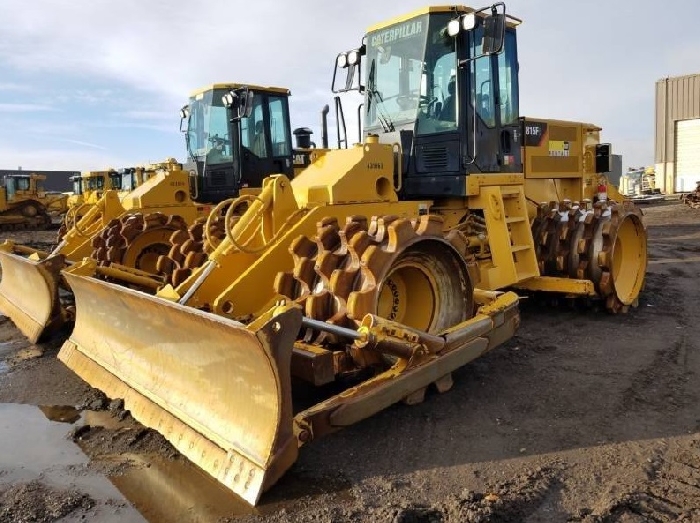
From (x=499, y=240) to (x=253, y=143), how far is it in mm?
6802

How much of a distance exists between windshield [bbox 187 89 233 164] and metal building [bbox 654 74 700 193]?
96.8 ft

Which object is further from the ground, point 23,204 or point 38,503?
point 23,204

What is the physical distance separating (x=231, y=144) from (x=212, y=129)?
54 centimetres

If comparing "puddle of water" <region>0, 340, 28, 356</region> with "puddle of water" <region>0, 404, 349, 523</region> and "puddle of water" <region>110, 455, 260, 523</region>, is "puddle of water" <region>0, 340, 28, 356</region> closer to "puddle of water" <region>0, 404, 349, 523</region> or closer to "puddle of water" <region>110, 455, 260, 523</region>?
"puddle of water" <region>0, 404, 349, 523</region>

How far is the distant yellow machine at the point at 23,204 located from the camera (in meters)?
27.5

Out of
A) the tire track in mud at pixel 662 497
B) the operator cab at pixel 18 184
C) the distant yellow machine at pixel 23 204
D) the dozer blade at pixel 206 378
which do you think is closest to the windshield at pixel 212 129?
the dozer blade at pixel 206 378

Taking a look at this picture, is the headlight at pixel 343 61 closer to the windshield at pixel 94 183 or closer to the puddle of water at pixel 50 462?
the puddle of water at pixel 50 462

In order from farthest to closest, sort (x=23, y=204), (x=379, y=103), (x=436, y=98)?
1. (x=23, y=204)
2. (x=379, y=103)
3. (x=436, y=98)

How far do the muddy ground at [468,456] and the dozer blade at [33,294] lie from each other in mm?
827

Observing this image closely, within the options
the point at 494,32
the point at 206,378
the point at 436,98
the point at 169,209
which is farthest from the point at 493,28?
the point at 169,209

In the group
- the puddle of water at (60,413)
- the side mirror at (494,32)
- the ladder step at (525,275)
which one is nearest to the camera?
the puddle of water at (60,413)

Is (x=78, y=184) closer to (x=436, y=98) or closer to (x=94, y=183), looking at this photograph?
(x=94, y=183)

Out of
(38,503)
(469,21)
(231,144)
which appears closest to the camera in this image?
(38,503)

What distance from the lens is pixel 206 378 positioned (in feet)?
12.1
